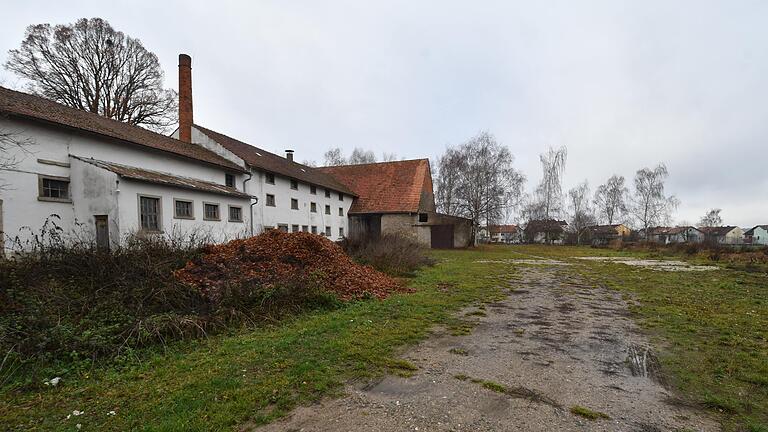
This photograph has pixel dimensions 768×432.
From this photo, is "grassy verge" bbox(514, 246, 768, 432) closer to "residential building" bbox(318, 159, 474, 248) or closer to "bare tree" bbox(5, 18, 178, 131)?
"residential building" bbox(318, 159, 474, 248)

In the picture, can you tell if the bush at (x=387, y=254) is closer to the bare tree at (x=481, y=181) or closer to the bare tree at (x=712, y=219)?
the bare tree at (x=481, y=181)

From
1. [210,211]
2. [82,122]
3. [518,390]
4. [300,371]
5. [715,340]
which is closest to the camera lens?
[518,390]

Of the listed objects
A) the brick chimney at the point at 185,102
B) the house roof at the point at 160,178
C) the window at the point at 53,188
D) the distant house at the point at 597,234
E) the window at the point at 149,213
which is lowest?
the distant house at the point at 597,234

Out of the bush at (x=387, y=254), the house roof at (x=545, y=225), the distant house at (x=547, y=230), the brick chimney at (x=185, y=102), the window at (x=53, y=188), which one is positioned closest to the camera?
the bush at (x=387, y=254)

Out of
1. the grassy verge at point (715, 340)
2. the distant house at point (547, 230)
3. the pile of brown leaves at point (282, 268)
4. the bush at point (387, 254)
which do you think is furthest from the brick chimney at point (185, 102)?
the distant house at point (547, 230)

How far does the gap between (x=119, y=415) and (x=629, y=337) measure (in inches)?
272

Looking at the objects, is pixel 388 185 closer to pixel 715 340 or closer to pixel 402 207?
pixel 402 207

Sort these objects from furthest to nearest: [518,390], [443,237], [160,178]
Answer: [443,237] < [160,178] < [518,390]

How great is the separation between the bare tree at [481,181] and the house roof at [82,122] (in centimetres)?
2675

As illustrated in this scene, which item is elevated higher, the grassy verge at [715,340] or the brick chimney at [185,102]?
the brick chimney at [185,102]

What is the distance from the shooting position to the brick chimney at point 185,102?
23.3 m

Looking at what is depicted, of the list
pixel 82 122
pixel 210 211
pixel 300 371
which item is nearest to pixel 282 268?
pixel 300 371

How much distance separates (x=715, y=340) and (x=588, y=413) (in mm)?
3918

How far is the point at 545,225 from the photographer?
55031 mm
